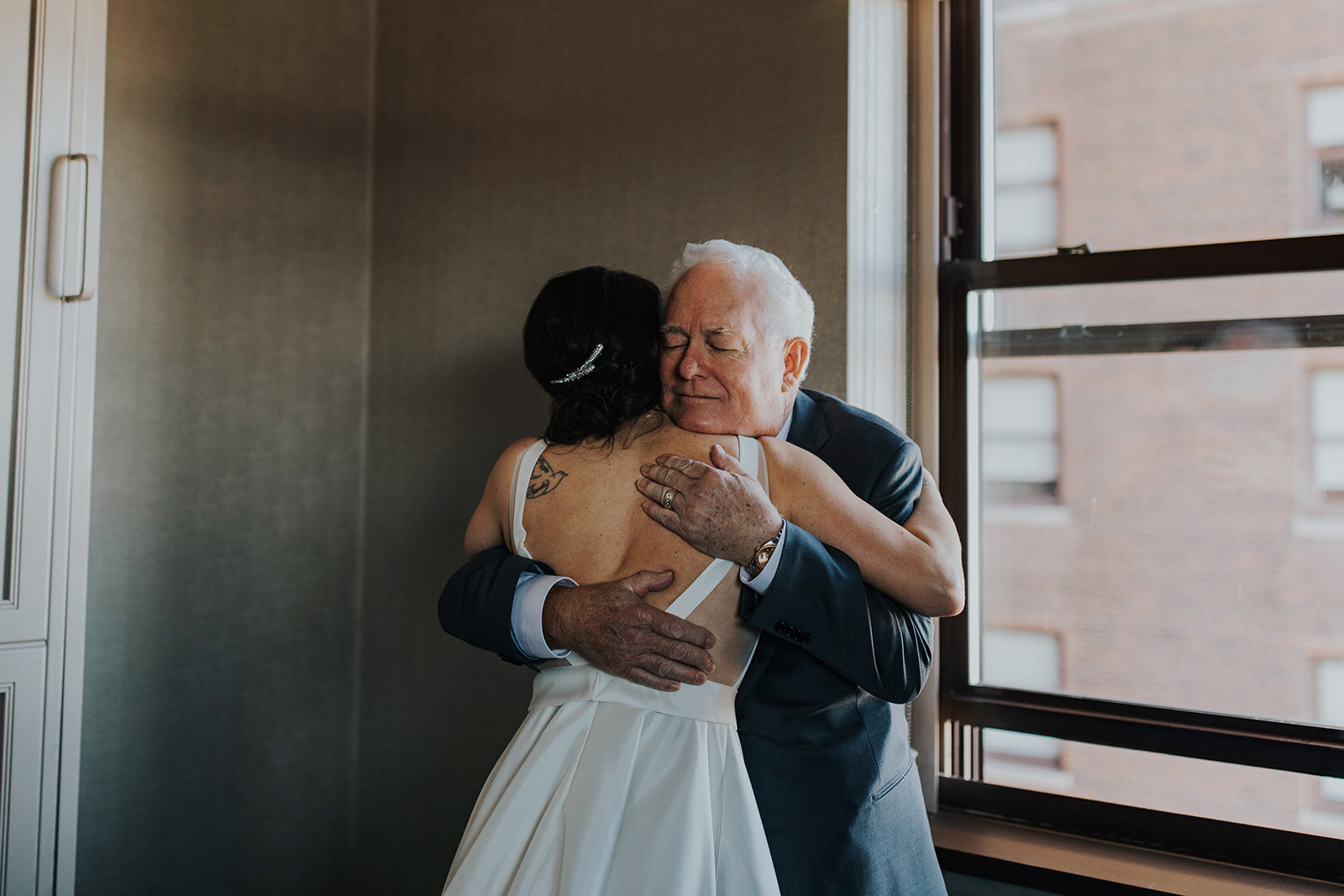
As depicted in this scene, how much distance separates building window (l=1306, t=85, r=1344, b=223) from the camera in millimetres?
1728

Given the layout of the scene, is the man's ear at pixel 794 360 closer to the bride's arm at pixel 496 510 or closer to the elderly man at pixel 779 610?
the elderly man at pixel 779 610

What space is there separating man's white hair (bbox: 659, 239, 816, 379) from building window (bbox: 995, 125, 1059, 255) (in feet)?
2.48

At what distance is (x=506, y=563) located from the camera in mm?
1390

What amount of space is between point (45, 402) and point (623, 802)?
1.38 meters

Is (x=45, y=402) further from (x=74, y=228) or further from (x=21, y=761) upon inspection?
(x=21, y=761)

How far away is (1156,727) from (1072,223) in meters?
1.04

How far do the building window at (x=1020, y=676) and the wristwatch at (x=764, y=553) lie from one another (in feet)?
3.27

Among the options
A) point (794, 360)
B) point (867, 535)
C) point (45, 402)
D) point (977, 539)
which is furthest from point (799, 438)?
point (45, 402)

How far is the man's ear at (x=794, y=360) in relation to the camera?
1.50 meters

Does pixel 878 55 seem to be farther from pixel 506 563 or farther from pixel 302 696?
pixel 302 696

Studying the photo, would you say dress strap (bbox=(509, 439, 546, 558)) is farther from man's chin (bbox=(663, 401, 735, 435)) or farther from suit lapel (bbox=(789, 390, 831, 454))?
suit lapel (bbox=(789, 390, 831, 454))

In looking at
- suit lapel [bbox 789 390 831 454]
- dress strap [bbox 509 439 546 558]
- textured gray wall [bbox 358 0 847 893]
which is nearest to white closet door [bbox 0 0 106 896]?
textured gray wall [bbox 358 0 847 893]

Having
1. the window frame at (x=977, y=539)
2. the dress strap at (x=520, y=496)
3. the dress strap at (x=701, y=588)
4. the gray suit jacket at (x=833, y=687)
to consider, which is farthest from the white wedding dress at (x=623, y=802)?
the window frame at (x=977, y=539)

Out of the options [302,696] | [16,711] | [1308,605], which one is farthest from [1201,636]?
[16,711]
